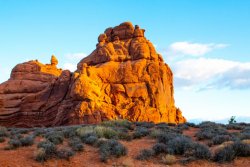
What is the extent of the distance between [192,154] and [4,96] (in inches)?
1720

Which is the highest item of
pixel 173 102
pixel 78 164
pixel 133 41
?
pixel 133 41

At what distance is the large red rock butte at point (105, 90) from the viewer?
41844mm

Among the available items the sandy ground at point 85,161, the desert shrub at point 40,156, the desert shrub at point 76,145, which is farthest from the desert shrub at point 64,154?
the desert shrub at point 76,145

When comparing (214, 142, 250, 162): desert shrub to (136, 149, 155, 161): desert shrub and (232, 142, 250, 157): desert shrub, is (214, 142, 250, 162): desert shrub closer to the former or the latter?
(232, 142, 250, 157): desert shrub

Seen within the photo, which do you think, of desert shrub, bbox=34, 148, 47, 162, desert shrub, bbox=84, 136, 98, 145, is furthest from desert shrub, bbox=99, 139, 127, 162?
desert shrub, bbox=34, 148, 47, 162

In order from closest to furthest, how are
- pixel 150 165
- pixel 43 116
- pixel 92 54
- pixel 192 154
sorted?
pixel 150 165 → pixel 192 154 → pixel 43 116 → pixel 92 54

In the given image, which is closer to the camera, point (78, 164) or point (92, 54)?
point (78, 164)

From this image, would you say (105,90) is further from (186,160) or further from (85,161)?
(186,160)

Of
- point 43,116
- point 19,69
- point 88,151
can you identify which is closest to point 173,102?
point 43,116

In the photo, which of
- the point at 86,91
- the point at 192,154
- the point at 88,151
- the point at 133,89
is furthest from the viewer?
the point at 133,89

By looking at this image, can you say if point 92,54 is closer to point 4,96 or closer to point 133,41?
point 133,41

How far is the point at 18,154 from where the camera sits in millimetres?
14125

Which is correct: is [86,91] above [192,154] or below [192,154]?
above

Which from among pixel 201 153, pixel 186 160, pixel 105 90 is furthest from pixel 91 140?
pixel 105 90
